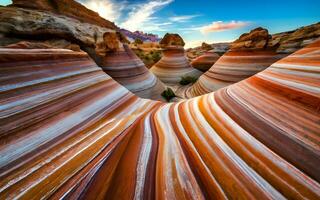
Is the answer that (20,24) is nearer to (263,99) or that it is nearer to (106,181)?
(106,181)

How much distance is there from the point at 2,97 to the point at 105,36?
7.75ft

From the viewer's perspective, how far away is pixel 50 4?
12.3 feet

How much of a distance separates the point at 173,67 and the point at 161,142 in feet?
17.6

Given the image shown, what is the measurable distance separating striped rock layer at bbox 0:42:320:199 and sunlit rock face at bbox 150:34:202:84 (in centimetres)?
462

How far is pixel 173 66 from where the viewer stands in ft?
19.5

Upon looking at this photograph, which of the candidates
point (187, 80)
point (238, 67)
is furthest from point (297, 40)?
point (187, 80)

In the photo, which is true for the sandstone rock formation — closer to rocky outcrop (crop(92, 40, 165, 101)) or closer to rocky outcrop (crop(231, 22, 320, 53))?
rocky outcrop (crop(92, 40, 165, 101))

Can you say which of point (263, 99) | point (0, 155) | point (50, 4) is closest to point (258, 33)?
point (263, 99)

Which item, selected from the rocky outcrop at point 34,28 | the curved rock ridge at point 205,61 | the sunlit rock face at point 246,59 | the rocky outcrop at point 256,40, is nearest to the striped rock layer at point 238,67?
the sunlit rock face at point 246,59

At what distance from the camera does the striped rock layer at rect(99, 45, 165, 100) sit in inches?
107

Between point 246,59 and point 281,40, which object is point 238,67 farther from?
point 281,40

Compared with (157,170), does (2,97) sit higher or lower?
higher

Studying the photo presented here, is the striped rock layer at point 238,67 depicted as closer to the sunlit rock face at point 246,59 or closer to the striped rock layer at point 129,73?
the sunlit rock face at point 246,59

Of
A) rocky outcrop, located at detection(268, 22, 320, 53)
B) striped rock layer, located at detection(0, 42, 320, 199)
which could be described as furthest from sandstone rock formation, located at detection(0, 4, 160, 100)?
rocky outcrop, located at detection(268, 22, 320, 53)
